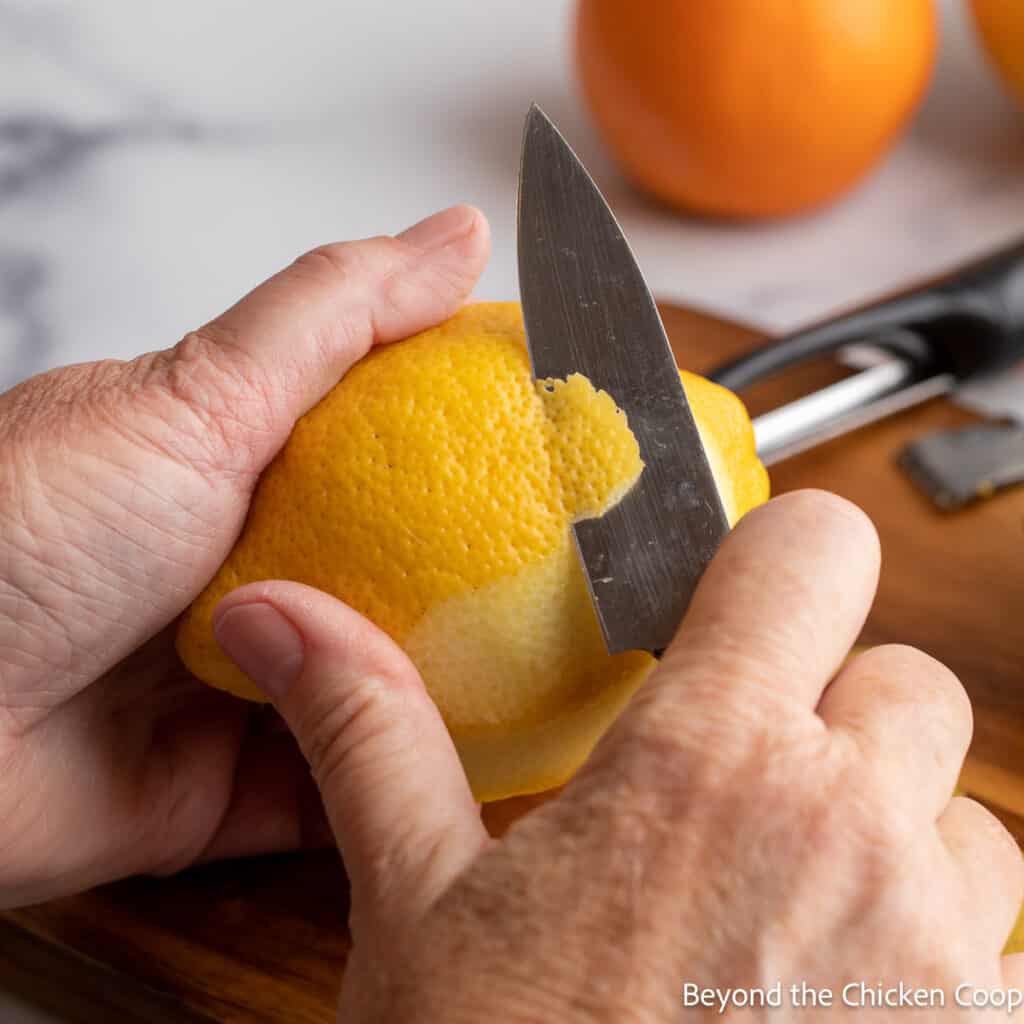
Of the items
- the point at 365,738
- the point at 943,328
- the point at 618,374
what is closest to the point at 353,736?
the point at 365,738

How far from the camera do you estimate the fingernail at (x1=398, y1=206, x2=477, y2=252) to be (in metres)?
1.04

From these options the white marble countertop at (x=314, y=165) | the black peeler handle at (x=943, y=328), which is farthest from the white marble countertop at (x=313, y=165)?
the black peeler handle at (x=943, y=328)

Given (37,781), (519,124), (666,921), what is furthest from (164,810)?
(519,124)

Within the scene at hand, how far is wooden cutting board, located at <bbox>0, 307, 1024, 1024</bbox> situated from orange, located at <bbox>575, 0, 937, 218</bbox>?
636 mm

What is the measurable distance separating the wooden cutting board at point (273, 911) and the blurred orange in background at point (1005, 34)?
884 mm

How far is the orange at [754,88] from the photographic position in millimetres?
1689

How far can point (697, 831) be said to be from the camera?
0.74 metres

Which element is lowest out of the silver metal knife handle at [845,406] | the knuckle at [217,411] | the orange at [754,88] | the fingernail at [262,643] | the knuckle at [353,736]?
the silver metal knife handle at [845,406]

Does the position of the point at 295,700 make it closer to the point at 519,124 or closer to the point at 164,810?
the point at 164,810

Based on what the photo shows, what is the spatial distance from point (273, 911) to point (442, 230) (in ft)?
1.81

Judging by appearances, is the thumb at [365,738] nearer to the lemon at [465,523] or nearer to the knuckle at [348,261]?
the lemon at [465,523]

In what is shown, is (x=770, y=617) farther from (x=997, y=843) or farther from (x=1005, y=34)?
(x=1005, y=34)

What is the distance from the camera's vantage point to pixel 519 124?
7.38 feet

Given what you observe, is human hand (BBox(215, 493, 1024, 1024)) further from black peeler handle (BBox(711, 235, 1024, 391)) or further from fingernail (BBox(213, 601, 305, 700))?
black peeler handle (BBox(711, 235, 1024, 391))
